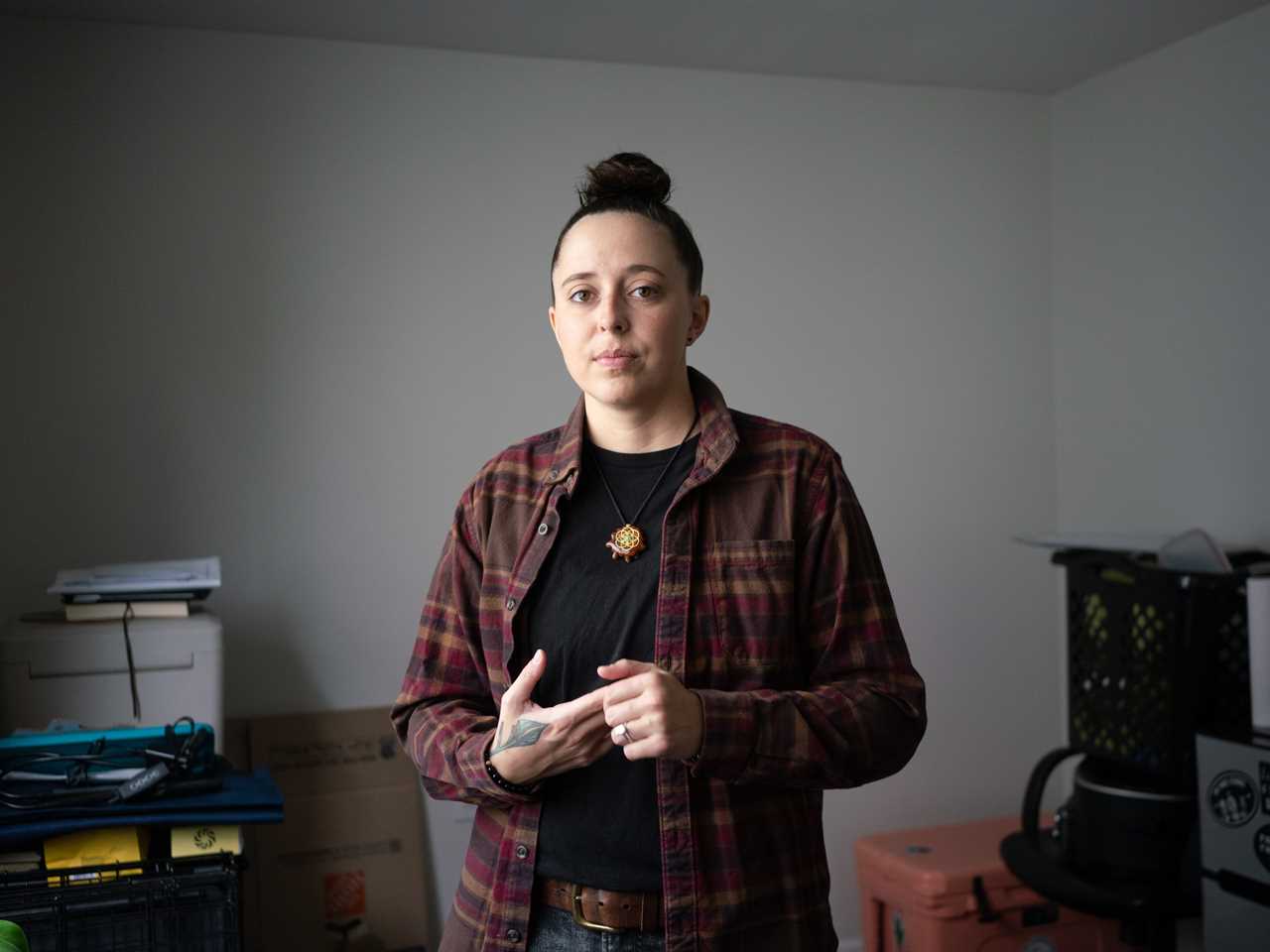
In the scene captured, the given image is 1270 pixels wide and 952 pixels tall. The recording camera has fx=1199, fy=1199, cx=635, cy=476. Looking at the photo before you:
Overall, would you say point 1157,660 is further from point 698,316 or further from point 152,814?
point 152,814

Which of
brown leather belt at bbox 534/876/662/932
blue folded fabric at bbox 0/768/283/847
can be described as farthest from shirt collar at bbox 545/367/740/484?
blue folded fabric at bbox 0/768/283/847

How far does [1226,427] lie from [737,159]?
1444 millimetres

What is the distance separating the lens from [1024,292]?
3600mm

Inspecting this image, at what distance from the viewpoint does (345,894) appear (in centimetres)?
282

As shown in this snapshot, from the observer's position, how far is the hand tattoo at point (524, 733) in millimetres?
1262

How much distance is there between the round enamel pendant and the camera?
1386mm

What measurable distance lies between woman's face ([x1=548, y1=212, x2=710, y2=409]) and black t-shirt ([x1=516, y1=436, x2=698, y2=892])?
10 centimetres

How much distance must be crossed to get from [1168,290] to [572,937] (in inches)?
102

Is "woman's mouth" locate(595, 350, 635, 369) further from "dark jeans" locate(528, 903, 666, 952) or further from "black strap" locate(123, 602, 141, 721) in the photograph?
"black strap" locate(123, 602, 141, 721)

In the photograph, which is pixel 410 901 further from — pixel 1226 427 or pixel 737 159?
pixel 1226 427

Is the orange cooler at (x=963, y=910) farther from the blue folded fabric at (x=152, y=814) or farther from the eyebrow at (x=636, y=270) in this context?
the eyebrow at (x=636, y=270)

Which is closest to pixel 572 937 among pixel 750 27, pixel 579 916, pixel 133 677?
pixel 579 916

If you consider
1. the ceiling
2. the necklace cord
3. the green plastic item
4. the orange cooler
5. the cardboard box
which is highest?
the ceiling

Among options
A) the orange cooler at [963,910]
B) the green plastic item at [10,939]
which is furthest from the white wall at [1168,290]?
the green plastic item at [10,939]
